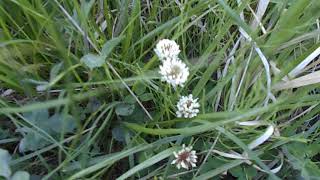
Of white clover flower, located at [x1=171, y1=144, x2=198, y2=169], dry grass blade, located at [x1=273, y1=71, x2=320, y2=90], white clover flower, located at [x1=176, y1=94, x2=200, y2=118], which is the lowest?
white clover flower, located at [x1=171, y1=144, x2=198, y2=169]

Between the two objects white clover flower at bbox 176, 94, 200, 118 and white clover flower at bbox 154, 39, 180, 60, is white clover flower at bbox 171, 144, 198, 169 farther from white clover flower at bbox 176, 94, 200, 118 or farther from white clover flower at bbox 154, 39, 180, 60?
white clover flower at bbox 154, 39, 180, 60

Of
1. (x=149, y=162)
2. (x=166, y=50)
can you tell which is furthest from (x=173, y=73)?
(x=149, y=162)

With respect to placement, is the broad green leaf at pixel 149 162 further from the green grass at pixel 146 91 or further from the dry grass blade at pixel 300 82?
the dry grass blade at pixel 300 82

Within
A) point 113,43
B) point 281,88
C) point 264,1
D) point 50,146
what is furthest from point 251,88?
point 50,146

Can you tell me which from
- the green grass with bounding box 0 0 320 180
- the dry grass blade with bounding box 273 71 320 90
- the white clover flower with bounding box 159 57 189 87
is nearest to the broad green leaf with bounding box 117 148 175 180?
the green grass with bounding box 0 0 320 180

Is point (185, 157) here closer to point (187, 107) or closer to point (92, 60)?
point (187, 107)

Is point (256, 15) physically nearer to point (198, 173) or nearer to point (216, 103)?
point (216, 103)

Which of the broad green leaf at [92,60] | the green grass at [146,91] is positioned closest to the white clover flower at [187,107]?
the green grass at [146,91]
